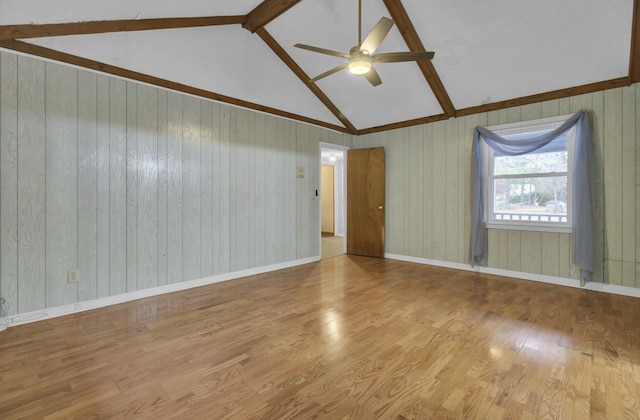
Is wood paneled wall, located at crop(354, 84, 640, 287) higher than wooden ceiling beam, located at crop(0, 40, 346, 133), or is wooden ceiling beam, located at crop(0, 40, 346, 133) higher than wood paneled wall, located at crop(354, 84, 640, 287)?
wooden ceiling beam, located at crop(0, 40, 346, 133)

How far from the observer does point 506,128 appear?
164 inches

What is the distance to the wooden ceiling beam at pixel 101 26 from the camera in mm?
2385

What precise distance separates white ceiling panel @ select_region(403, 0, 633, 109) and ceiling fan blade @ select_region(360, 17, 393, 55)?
0.98 m

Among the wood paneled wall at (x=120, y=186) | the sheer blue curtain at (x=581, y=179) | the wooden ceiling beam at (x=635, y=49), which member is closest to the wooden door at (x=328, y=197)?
the wood paneled wall at (x=120, y=186)

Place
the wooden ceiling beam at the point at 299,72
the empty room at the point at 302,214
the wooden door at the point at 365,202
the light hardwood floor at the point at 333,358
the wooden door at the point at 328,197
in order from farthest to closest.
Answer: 1. the wooden door at the point at 328,197
2. the wooden door at the point at 365,202
3. the wooden ceiling beam at the point at 299,72
4. the empty room at the point at 302,214
5. the light hardwood floor at the point at 333,358

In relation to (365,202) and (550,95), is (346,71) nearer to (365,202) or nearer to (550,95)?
(365,202)

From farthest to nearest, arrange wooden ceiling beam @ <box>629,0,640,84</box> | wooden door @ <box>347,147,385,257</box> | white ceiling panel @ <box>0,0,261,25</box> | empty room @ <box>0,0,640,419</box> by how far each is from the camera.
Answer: wooden door @ <box>347,147,385,257</box>
wooden ceiling beam @ <box>629,0,640,84</box>
white ceiling panel @ <box>0,0,261,25</box>
empty room @ <box>0,0,640,419</box>

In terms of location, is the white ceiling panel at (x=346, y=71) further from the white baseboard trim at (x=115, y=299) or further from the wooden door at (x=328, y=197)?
the wooden door at (x=328, y=197)

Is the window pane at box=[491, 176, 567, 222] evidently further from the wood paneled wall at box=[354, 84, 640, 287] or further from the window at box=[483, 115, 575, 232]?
the wood paneled wall at box=[354, 84, 640, 287]

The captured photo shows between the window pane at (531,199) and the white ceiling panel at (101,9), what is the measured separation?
4106mm

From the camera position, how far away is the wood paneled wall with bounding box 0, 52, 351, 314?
2639mm

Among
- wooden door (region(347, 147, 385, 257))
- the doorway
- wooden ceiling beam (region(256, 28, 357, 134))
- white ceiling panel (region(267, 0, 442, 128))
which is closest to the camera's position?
white ceiling panel (region(267, 0, 442, 128))

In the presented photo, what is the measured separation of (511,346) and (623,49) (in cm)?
Result: 330

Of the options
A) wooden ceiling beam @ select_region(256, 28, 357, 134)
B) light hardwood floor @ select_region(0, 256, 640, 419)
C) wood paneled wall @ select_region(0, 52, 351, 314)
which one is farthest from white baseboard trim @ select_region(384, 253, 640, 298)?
wooden ceiling beam @ select_region(256, 28, 357, 134)
